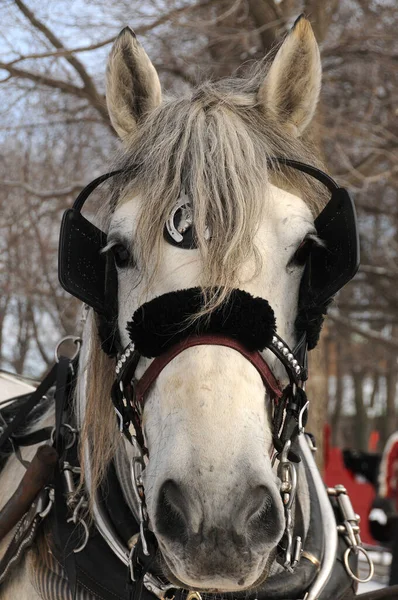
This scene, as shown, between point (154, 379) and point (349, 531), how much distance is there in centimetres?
107

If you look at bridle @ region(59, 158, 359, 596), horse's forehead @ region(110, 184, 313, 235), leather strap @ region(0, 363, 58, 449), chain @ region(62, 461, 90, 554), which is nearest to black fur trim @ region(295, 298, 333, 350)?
bridle @ region(59, 158, 359, 596)

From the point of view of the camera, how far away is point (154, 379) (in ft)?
6.47

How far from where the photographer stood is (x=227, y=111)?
232cm

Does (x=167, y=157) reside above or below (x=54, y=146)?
below

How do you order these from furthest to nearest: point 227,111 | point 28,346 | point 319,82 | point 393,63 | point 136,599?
point 28,346, point 393,63, point 319,82, point 227,111, point 136,599

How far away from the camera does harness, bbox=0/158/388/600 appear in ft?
6.41

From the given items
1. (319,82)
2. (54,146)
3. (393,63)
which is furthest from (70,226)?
(393,63)

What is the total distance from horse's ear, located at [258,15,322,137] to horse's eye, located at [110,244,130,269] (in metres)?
0.71

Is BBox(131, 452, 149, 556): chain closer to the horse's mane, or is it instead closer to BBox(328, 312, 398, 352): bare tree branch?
the horse's mane

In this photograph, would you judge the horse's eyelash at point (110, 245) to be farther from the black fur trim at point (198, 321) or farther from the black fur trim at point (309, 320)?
the black fur trim at point (309, 320)

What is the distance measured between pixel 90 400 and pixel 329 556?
0.93m

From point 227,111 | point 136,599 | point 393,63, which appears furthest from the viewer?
point 393,63

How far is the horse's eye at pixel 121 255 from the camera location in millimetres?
2191

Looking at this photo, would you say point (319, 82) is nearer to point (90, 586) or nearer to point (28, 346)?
point (90, 586)
